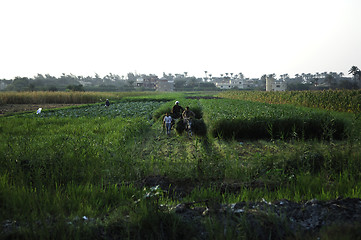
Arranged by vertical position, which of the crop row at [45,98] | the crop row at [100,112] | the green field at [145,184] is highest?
the crop row at [45,98]

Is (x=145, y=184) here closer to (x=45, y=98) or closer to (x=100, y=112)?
(x=100, y=112)

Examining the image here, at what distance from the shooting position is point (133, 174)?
5.38 meters

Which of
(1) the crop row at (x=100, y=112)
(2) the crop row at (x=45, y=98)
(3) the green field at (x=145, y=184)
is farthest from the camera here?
(2) the crop row at (x=45, y=98)

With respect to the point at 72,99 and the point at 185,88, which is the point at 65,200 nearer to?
the point at 72,99

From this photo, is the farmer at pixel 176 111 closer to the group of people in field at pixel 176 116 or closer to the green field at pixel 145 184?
the group of people in field at pixel 176 116

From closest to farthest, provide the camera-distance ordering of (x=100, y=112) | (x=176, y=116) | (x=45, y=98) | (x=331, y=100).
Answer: (x=176, y=116) → (x=100, y=112) → (x=331, y=100) → (x=45, y=98)

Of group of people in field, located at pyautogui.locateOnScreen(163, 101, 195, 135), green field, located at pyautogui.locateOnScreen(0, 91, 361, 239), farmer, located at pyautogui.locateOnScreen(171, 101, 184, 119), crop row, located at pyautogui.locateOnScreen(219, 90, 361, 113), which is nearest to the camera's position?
green field, located at pyautogui.locateOnScreen(0, 91, 361, 239)

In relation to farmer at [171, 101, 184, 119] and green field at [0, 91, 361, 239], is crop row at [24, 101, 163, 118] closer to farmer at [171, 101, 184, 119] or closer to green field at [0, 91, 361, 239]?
farmer at [171, 101, 184, 119]

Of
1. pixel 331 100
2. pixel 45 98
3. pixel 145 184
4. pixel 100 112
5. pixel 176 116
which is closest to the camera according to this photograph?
pixel 145 184

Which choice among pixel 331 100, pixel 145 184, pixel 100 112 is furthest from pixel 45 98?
pixel 331 100

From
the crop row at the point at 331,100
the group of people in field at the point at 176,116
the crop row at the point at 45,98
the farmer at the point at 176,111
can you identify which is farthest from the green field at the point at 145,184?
the crop row at the point at 45,98

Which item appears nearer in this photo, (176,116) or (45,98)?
→ (176,116)

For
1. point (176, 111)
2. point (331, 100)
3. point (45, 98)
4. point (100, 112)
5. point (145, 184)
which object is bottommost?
point (145, 184)

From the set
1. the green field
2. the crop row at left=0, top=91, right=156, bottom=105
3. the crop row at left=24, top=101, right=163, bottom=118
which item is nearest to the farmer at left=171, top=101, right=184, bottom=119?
the green field
